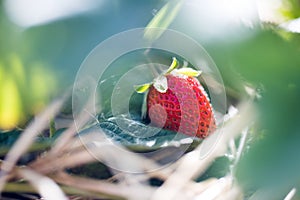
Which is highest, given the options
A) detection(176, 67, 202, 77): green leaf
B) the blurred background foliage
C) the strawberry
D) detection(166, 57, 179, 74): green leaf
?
the blurred background foliage

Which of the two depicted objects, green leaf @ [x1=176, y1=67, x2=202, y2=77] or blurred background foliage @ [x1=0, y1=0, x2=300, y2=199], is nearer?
blurred background foliage @ [x1=0, y1=0, x2=300, y2=199]

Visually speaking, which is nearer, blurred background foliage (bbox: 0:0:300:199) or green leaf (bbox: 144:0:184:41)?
blurred background foliage (bbox: 0:0:300:199)

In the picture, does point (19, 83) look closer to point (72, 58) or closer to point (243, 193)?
point (72, 58)

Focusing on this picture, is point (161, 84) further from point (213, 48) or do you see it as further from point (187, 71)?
point (213, 48)

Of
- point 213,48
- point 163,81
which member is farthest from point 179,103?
point 213,48

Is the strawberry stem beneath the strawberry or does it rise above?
above
